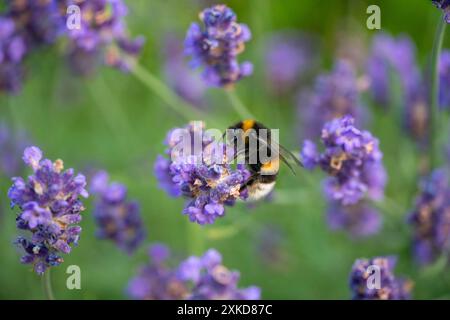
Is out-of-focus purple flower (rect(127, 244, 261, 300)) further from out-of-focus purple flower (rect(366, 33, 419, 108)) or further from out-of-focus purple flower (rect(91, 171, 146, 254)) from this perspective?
out-of-focus purple flower (rect(366, 33, 419, 108))

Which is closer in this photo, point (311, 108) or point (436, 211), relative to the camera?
point (436, 211)

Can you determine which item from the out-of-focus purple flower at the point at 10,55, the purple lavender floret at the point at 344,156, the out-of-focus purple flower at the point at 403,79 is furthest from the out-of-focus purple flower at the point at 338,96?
the out-of-focus purple flower at the point at 10,55

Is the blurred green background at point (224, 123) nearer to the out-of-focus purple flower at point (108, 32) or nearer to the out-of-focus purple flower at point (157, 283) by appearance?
the out-of-focus purple flower at point (157, 283)

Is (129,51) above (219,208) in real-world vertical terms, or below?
above

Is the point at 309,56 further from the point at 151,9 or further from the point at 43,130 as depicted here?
the point at 43,130

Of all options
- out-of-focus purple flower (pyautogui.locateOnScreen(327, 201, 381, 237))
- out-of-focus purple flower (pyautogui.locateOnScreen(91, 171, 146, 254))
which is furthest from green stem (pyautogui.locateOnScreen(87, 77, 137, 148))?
out-of-focus purple flower (pyautogui.locateOnScreen(327, 201, 381, 237))

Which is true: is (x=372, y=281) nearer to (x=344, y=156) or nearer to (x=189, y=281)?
(x=344, y=156)

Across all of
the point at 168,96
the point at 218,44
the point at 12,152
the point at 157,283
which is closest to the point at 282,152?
the point at 218,44

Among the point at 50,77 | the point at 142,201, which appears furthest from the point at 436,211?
the point at 50,77
